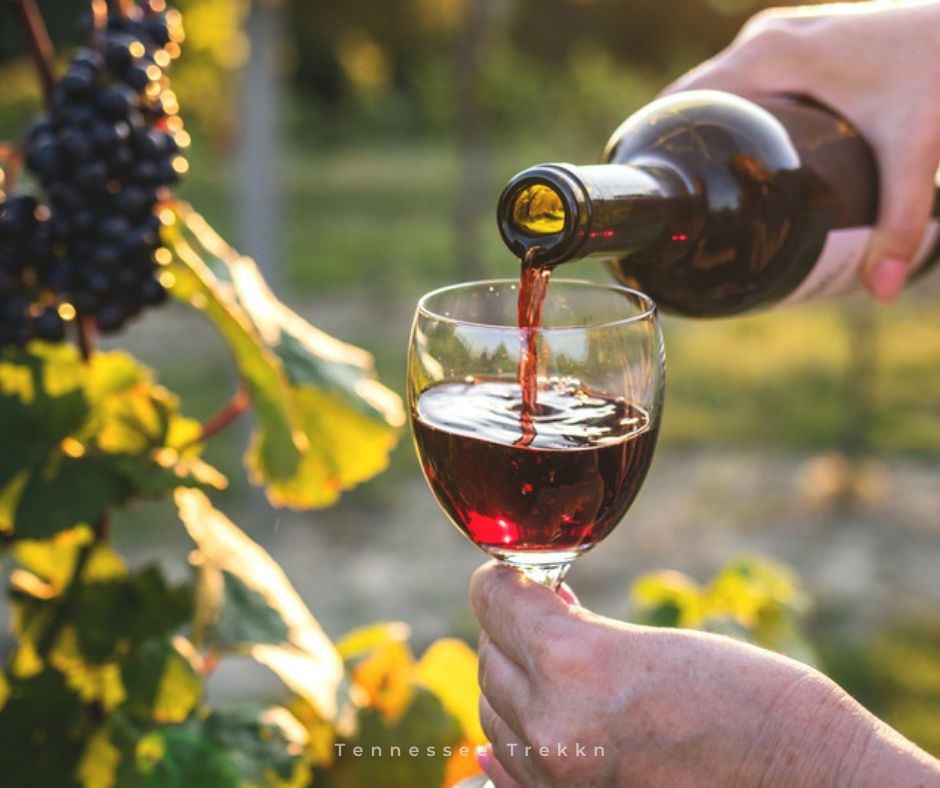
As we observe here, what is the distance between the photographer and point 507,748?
40.6 inches

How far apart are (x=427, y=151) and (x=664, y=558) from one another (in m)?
16.5

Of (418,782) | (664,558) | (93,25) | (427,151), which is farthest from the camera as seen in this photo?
(427,151)

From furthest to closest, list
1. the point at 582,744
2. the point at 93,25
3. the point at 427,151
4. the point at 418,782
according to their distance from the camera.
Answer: the point at 427,151 → the point at 418,782 → the point at 93,25 → the point at 582,744

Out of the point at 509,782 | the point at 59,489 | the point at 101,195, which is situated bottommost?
the point at 509,782

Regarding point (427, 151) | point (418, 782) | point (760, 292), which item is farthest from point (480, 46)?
point (427, 151)

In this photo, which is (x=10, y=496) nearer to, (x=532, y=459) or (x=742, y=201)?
(x=532, y=459)

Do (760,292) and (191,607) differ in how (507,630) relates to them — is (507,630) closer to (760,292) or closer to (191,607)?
(191,607)

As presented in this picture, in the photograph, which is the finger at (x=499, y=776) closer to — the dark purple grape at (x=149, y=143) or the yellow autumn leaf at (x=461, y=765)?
the yellow autumn leaf at (x=461, y=765)

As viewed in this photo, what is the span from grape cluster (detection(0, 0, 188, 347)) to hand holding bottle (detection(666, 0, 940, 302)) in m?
0.72

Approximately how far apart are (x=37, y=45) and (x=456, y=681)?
2.96ft

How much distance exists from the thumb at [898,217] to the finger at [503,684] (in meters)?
0.80

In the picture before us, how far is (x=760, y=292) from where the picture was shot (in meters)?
1.51

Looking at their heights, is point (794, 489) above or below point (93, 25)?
below

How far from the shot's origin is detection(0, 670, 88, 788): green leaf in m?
1.12
